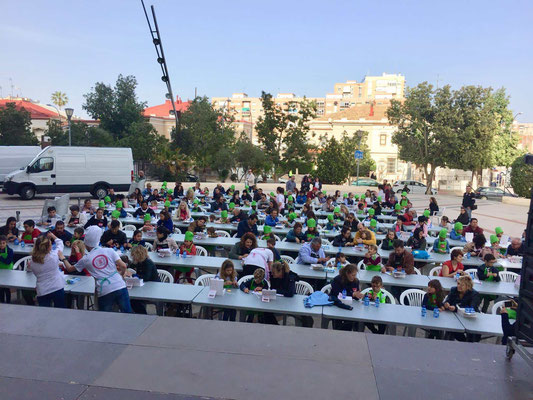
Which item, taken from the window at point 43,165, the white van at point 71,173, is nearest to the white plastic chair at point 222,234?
the white van at point 71,173

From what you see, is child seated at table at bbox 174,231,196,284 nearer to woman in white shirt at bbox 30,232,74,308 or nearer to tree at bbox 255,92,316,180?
woman in white shirt at bbox 30,232,74,308

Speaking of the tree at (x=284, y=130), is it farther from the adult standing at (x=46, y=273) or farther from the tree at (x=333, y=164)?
the adult standing at (x=46, y=273)

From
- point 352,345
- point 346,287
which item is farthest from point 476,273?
point 352,345

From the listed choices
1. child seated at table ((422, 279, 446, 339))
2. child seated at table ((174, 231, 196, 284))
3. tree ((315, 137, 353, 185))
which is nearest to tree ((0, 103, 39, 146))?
tree ((315, 137, 353, 185))

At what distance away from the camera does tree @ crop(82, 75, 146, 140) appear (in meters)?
46.0

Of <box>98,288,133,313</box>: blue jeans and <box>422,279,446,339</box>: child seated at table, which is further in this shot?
<box>422,279,446,339</box>: child seated at table

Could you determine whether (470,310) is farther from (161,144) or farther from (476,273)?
(161,144)

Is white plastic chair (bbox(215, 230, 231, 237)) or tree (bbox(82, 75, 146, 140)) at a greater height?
tree (bbox(82, 75, 146, 140))

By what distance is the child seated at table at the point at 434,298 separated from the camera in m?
6.25

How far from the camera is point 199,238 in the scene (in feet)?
34.7

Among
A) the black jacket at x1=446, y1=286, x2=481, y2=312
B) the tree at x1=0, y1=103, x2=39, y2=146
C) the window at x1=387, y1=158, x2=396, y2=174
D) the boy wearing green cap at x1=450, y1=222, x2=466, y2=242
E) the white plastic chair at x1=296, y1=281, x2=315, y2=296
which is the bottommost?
the white plastic chair at x1=296, y1=281, x2=315, y2=296

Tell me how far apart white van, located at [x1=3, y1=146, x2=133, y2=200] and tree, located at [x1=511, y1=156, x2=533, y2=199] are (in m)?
23.9

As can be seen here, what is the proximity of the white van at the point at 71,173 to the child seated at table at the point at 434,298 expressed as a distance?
1941 cm

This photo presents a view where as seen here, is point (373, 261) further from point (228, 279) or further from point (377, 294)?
point (228, 279)
